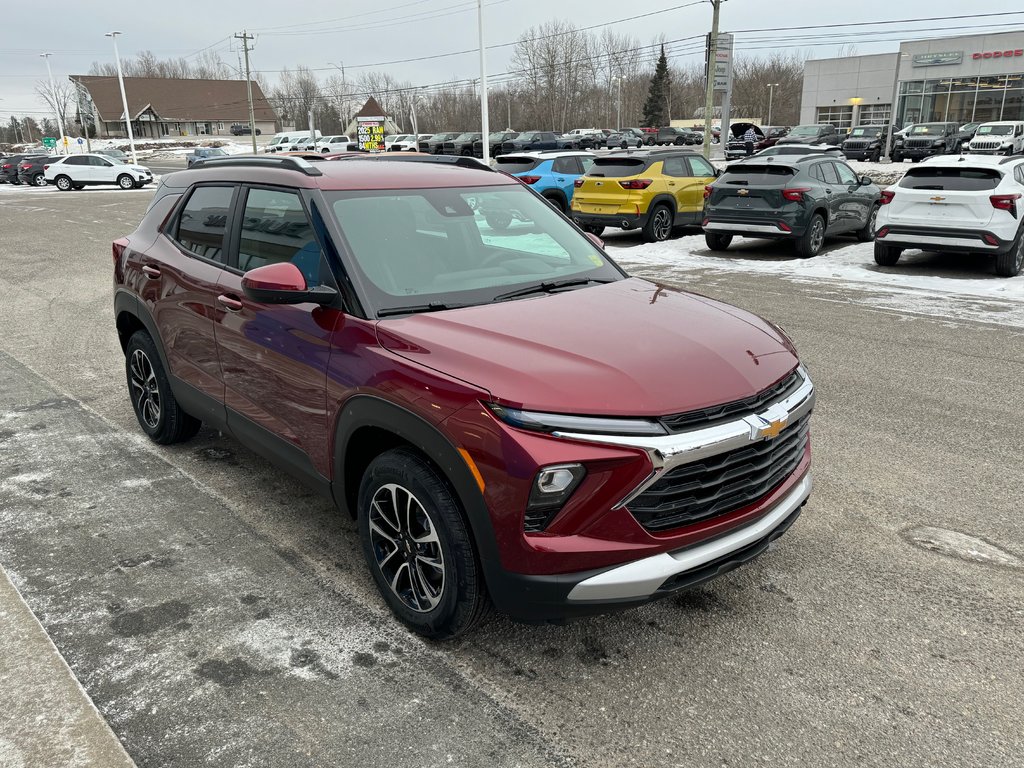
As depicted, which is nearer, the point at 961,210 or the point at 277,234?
the point at 277,234

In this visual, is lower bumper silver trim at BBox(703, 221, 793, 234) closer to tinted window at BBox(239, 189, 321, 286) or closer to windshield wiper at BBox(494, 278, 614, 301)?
windshield wiper at BBox(494, 278, 614, 301)

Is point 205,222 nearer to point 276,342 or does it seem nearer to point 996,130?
point 276,342

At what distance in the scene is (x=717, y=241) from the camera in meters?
14.1

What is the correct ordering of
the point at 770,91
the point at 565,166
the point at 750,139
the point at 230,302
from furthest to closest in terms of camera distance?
the point at 770,91
the point at 750,139
the point at 565,166
the point at 230,302

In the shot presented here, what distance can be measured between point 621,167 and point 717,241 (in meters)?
2.61

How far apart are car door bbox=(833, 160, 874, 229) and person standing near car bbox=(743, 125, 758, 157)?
25.8 m


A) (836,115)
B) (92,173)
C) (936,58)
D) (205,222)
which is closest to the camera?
(205,222)

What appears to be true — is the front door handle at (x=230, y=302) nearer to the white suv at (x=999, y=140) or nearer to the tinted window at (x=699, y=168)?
the tinted window at (x=699, y=168)

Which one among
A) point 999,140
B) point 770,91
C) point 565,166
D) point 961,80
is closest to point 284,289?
point 565,166

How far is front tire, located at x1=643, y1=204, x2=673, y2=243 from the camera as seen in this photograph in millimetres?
15305

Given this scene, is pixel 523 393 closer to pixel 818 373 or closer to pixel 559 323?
pixel 559 323

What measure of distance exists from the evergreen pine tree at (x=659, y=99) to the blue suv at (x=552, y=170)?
8078cm

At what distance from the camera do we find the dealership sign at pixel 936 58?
5450cm

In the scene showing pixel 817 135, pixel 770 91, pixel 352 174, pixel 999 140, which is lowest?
pixel 352 174
